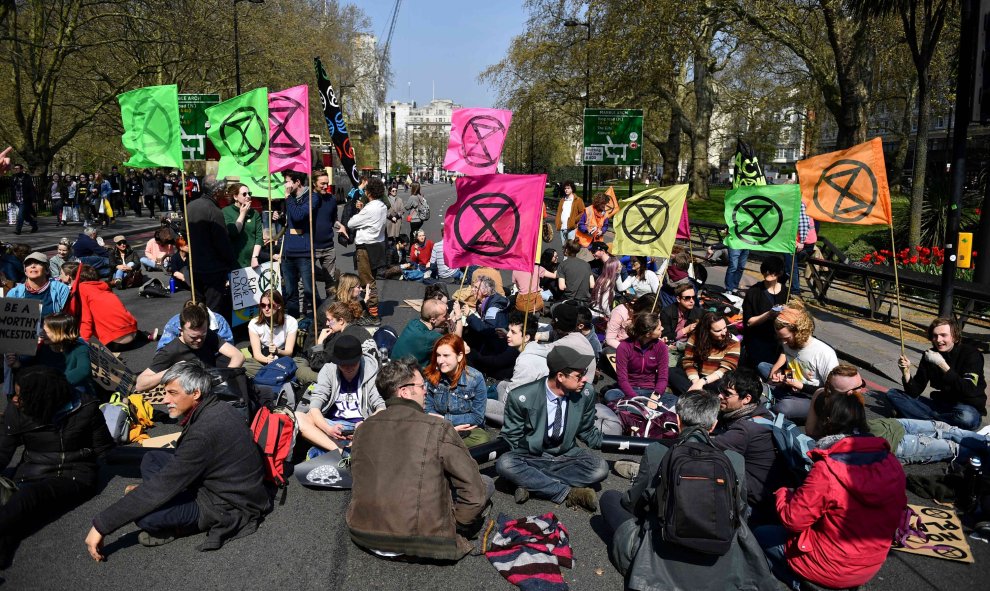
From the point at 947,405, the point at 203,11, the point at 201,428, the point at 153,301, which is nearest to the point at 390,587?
the point at 201,428

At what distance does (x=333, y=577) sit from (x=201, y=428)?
3.88 feet

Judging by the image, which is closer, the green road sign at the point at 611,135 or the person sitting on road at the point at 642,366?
the person sitting on road at the point at 642,366

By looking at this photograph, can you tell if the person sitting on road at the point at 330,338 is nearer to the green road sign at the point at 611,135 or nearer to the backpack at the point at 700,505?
the backpack at the point at 700,505

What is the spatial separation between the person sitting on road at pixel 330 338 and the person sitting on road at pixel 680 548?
10.2 feet

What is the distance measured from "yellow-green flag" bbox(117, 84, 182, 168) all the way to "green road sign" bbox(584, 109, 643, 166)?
54.2ft

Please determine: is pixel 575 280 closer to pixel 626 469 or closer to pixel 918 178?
pixel 626 469

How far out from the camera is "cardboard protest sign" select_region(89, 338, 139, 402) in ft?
20.6

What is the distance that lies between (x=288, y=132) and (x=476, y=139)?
2.31 metres

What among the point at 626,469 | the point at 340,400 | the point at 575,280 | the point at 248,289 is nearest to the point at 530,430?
the point at 626,469

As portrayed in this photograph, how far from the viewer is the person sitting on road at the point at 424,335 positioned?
6.60m

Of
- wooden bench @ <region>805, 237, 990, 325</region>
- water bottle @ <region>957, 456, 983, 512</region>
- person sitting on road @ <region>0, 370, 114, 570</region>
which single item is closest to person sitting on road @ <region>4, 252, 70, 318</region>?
person sitting on road @ <region>0, 370, 114, 570</region>

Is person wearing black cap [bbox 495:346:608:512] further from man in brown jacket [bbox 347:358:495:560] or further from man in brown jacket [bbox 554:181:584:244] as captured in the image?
man in brown jacket [bbox 554:181:584:244]

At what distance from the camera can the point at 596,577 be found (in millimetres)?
4219

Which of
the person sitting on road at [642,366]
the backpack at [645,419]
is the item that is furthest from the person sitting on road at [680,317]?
the backpack at [645,419]
